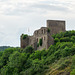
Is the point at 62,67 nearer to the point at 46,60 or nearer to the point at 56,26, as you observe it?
the point at 46,60

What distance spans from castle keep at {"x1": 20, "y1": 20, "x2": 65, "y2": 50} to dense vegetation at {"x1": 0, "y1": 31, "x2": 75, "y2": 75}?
1794 millimetres

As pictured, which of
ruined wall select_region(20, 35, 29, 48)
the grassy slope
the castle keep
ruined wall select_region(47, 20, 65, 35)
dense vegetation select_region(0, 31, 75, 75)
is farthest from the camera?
ruined wall select_region(47, 20, 65, 35)


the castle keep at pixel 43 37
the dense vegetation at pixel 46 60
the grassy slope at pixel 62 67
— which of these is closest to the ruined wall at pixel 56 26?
the castle keep at pixel 43 37

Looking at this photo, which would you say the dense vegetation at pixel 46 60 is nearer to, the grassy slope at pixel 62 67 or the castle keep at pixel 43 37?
the grassy slope at pixel 62 67

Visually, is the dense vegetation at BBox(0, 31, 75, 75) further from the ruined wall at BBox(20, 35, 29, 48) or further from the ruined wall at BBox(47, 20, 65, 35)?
the ruined wall at BBox(47, 20, 65, 35)

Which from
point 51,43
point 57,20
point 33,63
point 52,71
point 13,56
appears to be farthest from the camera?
point 57,20

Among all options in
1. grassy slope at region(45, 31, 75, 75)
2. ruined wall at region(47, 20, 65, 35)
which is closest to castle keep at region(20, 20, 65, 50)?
ruined wall at region(47, 20, 65, 35)

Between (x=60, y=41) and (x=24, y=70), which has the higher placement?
(x=60, y=41)

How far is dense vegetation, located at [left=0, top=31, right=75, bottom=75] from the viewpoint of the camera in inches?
Result: 2270

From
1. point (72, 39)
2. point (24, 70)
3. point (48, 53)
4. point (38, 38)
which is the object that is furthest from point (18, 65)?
point (72, 39)

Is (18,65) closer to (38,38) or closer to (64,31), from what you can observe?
(38,38)

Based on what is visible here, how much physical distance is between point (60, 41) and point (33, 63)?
54.0ft

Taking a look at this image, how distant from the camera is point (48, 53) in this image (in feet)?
233

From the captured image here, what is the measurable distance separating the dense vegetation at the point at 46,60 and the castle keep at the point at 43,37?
179 cm
